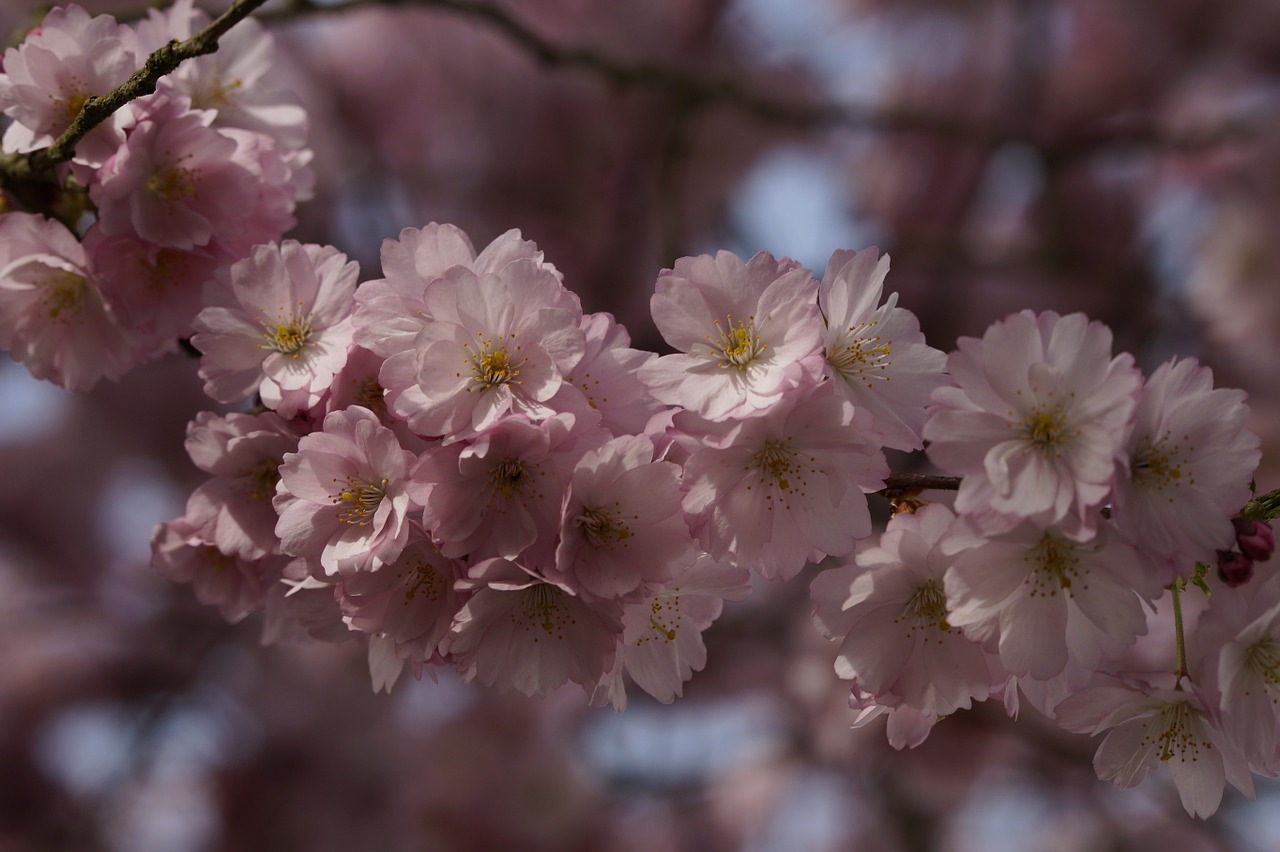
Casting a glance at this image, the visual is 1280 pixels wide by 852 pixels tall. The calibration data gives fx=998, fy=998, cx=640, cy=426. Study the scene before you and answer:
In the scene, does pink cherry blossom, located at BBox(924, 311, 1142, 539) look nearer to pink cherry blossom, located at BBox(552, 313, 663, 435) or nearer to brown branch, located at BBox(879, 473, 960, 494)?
brown branch, located at BBox(879, 473, 960, 494)

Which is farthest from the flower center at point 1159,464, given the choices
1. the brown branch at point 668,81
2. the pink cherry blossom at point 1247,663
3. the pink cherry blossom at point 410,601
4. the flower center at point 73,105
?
the brown branch at point 668,81

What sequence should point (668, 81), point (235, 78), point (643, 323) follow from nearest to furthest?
point (235, 78) → point (668, 81) → point (643, 323)

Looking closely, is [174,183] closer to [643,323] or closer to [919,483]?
[919,483]

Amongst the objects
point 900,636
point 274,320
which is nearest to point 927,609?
point 900,636

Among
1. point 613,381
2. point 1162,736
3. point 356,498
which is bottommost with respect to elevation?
point 1162,736

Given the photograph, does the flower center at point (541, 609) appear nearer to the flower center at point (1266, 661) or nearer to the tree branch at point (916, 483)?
the tree branch at point (916, 483)

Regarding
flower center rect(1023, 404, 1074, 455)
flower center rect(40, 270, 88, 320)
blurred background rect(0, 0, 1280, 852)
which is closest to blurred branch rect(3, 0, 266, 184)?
flower center rect(40, 270, 88, 320)
